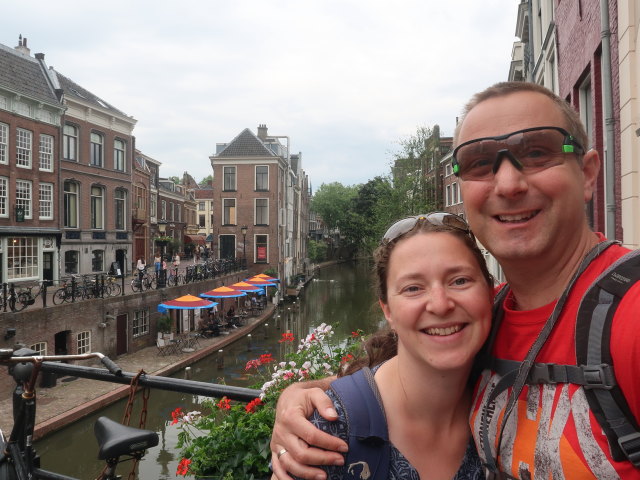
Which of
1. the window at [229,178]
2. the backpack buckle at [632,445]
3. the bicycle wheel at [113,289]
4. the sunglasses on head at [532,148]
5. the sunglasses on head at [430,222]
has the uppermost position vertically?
the window at [229,178]

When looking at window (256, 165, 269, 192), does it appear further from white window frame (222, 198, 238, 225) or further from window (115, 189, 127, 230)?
window (115, 189, 127, 230)

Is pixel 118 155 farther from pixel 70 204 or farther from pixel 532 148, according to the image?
pixel 532 148

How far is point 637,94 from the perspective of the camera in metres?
4.95

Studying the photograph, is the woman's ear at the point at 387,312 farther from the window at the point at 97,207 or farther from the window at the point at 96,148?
the window at the point at 97,207

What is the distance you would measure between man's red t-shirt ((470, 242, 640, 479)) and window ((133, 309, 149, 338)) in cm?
2048

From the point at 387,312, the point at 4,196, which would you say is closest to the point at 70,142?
the point at 4,196

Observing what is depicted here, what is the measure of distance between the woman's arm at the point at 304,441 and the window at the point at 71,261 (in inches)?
1004

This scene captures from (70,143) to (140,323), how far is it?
971 centimetres

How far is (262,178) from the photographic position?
3703 centimetres

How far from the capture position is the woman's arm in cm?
129

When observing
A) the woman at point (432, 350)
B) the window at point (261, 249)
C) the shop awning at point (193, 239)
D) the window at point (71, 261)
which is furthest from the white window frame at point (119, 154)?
the woman at point (432, 350)

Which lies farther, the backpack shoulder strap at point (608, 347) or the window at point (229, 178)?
the window at point (229, 178)

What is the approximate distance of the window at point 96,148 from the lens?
81.3ft

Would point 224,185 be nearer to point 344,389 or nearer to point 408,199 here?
point 408,199
